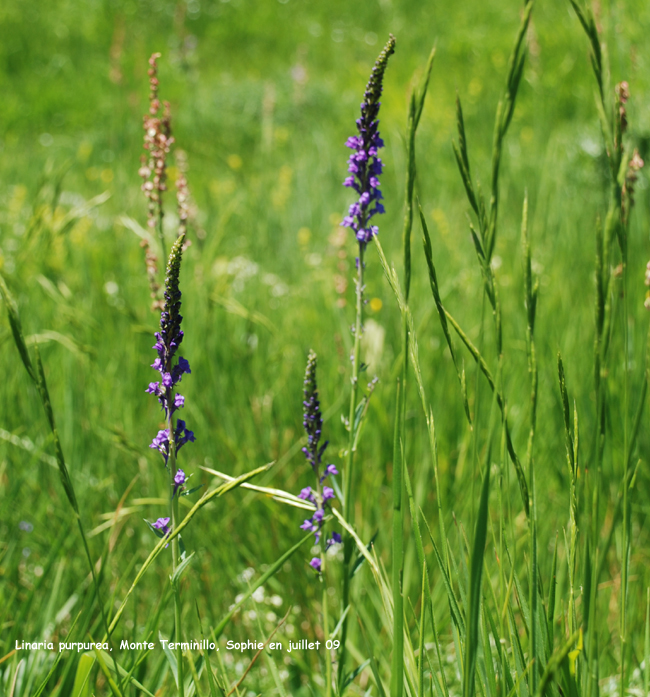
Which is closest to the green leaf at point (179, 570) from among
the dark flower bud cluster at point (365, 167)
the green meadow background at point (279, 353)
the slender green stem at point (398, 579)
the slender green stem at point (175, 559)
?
the slender green stem at point (175, 559)

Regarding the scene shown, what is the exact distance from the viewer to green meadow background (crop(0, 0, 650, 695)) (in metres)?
1.70

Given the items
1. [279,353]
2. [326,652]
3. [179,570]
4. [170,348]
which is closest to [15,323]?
[170,348]

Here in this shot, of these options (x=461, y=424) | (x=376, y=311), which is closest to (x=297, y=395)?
(x=461, y=424)

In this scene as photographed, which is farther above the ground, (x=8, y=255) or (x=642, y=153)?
(x=642, y=153)

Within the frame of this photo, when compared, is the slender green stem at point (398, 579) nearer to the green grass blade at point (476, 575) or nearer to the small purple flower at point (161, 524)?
the green grass blade at point (476, 575)

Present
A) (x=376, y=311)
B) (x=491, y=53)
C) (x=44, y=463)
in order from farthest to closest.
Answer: (x=491, y=53), (x=376, y=311), (x=44, y=463)

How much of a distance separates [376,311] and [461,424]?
1.26 m

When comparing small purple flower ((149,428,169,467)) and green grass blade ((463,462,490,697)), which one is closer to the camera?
green grass blade ((463,462,490,697))

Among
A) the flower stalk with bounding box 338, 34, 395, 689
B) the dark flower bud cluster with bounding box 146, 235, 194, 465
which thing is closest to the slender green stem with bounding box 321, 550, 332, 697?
the flower stalk with bounding box 338, 34, 395, 689

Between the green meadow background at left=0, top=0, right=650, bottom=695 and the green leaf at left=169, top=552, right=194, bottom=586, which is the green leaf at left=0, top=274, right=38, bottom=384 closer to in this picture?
the green meadow background at left=0, top=0, right=650, bottom=695

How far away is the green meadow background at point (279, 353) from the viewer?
170cm

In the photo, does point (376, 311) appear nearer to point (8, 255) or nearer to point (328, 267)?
point (328, 267)

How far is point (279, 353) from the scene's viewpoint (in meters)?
2.24

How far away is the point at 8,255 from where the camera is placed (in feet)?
13.3
